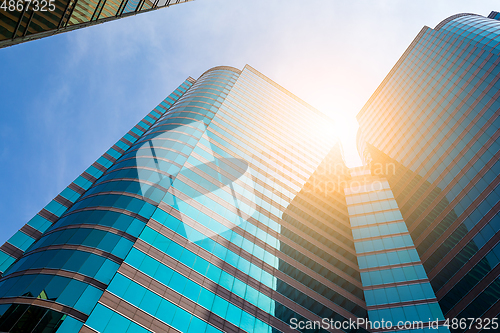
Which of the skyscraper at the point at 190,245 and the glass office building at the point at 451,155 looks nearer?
A: the skyscraper at the point at 190,245

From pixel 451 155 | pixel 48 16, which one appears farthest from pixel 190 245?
pixel 451 155

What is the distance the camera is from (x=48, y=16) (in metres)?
15.3

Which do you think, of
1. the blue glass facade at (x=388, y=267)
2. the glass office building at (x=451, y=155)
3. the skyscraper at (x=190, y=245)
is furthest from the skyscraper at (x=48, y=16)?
the glass office building at (x=451, y=155)

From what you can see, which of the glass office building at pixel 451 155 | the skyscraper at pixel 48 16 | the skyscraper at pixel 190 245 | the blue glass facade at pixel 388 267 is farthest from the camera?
the glass office building at pixel 451 155

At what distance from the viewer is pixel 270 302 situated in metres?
29.8

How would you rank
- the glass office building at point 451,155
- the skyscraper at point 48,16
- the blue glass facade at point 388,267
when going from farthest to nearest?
1. the glass office building at point 451,155
2. the blue glass facade at point 388,267
3. the skyscraper at point 48,16

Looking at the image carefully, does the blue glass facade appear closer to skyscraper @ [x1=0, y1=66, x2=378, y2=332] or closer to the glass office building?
skyscraper @ [x1=0, y1=66, x2=378, y2=332]

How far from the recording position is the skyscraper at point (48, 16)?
13211 mm

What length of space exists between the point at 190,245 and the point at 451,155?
49.8m

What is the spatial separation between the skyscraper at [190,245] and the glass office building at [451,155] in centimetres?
1392

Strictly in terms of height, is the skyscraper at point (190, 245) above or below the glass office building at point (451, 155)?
below

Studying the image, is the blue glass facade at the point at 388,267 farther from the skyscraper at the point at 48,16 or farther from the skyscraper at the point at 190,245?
the skyscraper at the point at 48,16

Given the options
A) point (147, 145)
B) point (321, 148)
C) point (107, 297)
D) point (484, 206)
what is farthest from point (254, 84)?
point (107, 297)

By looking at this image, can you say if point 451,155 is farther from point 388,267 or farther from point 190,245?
point 190,245
